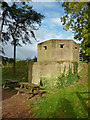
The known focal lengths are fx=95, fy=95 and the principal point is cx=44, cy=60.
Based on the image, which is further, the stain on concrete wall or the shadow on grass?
the stain on concrete wall

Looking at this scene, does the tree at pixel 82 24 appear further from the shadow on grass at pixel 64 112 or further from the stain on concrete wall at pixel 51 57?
the stain on concrete wall at pixel 51 57

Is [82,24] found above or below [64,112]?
above

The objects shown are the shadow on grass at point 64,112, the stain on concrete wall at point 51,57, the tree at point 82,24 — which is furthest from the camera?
the stain on concrete wall at point 51,57

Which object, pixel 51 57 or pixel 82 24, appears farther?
pixel 51 57

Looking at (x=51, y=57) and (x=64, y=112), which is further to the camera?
(x=51, y=57)

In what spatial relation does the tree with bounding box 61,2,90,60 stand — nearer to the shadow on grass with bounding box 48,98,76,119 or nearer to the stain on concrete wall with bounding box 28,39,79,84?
the shadow on grass with bounding box 48,98,76,119

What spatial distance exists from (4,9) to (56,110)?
585 inches

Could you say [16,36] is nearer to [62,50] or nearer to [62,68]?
[62,50]

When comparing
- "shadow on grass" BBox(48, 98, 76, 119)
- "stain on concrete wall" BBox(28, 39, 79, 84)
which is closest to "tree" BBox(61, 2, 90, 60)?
"shadow on grass" BBox(48, 98, 76, 119)

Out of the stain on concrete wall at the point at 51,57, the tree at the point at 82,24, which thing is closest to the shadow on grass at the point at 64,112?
the tree at the point at 82,24

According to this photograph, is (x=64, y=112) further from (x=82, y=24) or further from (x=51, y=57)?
(x=51, y=57)

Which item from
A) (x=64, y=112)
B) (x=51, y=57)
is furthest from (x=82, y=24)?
(x=51, y=57)

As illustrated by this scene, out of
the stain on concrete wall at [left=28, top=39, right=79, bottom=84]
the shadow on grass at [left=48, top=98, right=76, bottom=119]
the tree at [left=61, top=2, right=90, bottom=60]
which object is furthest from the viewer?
the stain on concrete wall at [left=28, top=39, right=79, bottom=84]

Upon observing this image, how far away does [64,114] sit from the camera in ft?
11.0
